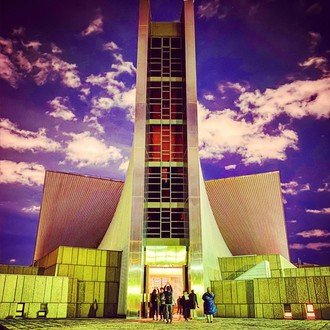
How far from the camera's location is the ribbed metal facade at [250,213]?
2592 cm

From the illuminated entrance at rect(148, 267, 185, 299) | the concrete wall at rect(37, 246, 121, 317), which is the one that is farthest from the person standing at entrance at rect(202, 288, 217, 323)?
the concrete wall at rect(37, 246, 121, 317)

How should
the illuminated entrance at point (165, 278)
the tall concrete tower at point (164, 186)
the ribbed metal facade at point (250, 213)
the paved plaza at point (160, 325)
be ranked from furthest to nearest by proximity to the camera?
the ribbed metal facade at point (250, 213), the illuminated entrance at point (165, 278), the tall concrete tower at point (164, 186), the paved plaza at point (160, 325)

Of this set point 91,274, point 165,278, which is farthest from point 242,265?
point 91,274

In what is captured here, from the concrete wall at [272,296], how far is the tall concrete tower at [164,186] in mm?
1249

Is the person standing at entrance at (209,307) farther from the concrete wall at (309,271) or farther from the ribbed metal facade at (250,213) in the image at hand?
the ribbed metal facade at (250,213)

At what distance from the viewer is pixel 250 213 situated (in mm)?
26797

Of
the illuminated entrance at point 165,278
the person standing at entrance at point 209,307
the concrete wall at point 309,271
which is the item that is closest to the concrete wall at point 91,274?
the illuminated entrance at point 165,278

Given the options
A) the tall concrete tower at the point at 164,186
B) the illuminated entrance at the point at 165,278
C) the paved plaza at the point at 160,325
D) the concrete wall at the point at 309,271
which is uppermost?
the tall concrete tower at the point at 164,186

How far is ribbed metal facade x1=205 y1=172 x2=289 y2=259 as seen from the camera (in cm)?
2592

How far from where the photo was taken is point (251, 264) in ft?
64.3

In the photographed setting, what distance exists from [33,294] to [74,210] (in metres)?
12.4

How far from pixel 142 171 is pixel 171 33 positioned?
→ 944 cm

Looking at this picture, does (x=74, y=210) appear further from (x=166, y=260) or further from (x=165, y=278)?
(x=166, y=260)

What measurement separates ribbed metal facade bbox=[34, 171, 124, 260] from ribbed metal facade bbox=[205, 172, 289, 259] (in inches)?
309
